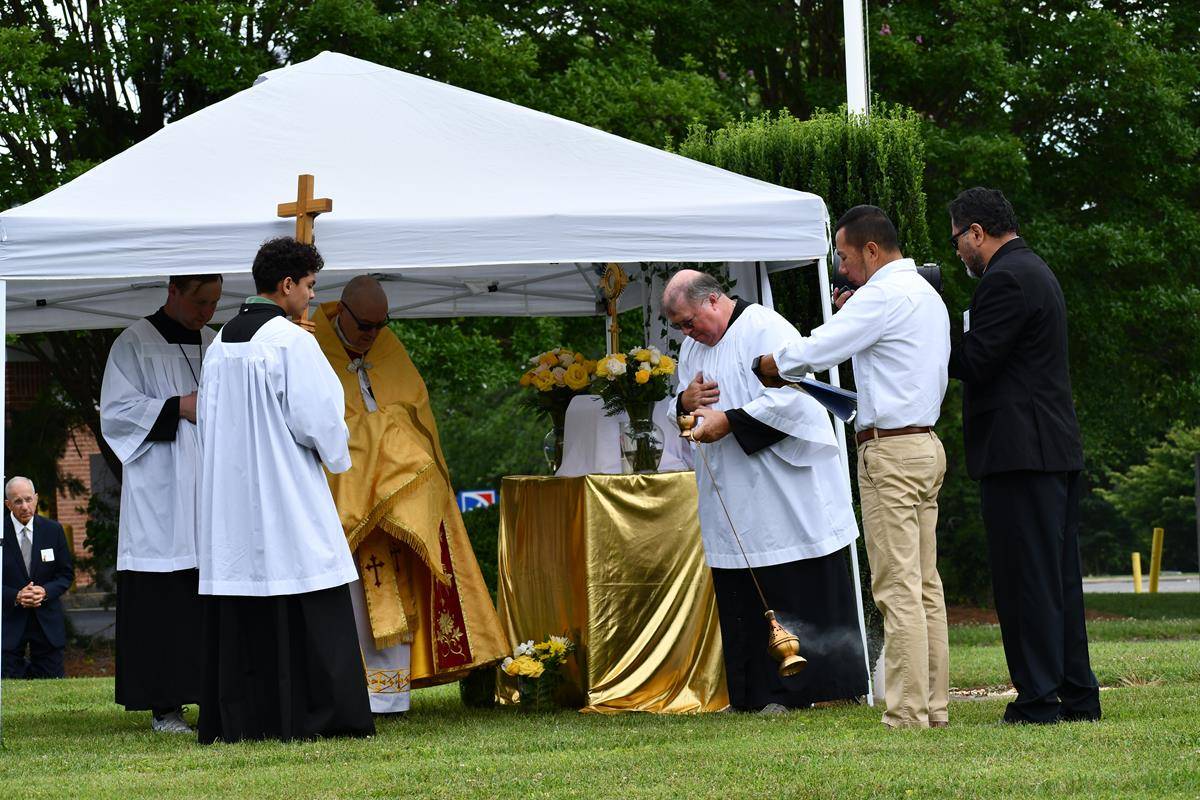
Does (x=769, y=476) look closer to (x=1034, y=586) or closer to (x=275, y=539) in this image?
(x=1034, y=586)

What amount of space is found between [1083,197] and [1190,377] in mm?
2393

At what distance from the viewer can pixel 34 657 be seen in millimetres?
13039

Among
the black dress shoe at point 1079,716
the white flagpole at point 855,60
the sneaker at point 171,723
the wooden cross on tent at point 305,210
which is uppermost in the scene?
the white flagpole at point 855,60

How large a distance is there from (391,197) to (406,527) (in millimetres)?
1514

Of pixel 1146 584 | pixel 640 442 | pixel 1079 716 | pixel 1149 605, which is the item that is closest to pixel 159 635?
pixel 640 442

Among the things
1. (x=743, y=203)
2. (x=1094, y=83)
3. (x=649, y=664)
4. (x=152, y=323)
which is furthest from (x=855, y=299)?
(x=1094, y=83)

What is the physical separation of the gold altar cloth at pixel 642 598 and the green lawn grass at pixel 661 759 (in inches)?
13.1

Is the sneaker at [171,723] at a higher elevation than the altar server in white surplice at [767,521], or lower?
lower

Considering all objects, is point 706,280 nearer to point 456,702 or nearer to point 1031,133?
point 456,702

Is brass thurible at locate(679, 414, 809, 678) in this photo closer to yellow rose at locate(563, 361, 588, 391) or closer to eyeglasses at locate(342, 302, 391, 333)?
yellow rose at locate(563, 361, 588, 391)

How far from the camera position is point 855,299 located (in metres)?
6.20

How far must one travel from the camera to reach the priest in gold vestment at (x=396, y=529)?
7.45m

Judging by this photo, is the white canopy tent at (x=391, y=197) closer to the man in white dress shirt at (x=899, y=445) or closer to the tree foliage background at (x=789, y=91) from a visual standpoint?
the man in white dress shirt at (x=899, y=445)

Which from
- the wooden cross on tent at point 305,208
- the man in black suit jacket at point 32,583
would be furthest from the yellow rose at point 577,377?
the man in black suit jacket at point 32,583
